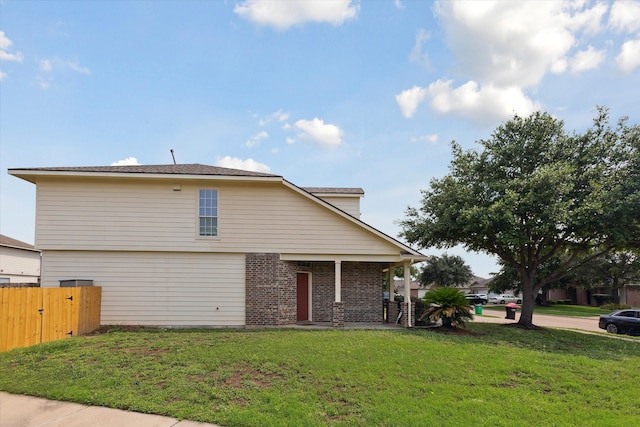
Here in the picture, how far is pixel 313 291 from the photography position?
17266mm

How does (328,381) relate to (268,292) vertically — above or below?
below

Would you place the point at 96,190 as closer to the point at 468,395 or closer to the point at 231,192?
the point at 231,192

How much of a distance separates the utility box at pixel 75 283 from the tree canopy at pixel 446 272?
4450cm

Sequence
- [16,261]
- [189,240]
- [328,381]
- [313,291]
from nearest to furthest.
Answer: [328,381] < [189,240] < [313,291] < [16,261]

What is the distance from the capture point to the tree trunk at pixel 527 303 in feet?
60.1

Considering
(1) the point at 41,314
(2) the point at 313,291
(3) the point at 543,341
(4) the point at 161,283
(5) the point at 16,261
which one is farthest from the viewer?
(5) the point at 16,261

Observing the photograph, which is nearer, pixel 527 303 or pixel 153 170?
pixel 153 170

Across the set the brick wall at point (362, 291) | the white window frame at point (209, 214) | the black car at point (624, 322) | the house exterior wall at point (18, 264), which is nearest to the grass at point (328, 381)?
the white window frame at point (209, 214)

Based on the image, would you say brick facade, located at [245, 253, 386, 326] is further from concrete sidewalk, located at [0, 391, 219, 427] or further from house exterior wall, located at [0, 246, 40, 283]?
house exterior wall, located at [0, 246, 40, 283]

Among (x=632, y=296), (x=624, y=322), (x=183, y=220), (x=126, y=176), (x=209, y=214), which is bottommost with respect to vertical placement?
(x=632, y=296)

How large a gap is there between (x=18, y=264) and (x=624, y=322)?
38659mm

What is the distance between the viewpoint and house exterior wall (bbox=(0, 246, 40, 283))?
29.0m

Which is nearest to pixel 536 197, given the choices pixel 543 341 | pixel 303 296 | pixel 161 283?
pixel 543 341

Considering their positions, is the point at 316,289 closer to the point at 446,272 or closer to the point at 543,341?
the point at 543,341
